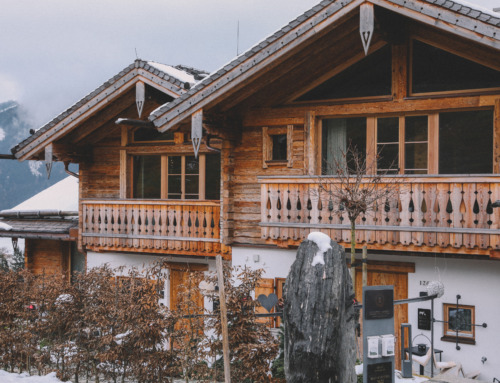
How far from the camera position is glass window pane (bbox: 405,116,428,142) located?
12.7 meters

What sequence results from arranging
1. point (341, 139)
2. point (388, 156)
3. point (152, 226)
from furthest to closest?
point (152, 226), point (341, 139), point (388, 156)

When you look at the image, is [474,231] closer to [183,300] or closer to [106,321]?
[183,300]

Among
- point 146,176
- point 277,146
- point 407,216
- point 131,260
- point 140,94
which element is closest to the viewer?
point 407,216

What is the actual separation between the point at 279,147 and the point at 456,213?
455 cm

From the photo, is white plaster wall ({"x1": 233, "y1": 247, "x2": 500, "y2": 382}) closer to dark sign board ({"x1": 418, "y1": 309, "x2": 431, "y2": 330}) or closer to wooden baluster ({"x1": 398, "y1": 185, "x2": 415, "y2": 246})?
dark sign board ({"x1": 418, "y1": 309, "x2": 431, "y2": 330})

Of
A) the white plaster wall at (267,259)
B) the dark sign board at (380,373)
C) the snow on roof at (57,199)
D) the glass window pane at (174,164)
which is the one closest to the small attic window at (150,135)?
the glass window pane at (174,164)

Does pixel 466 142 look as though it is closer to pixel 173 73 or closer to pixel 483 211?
pixel 483 211

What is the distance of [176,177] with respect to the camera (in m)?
16.4

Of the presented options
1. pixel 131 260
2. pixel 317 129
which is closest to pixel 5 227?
pixel 131 260

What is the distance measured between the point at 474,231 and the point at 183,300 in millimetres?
5368

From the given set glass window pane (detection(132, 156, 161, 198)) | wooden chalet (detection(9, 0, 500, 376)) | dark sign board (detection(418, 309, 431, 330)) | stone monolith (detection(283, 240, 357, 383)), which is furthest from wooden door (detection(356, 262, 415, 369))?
glass window pane (detection(132, 156, 161, 198))

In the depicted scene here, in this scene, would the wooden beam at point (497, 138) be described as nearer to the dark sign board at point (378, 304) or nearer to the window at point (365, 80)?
the window at point (365, 80)

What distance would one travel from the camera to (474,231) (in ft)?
36.0

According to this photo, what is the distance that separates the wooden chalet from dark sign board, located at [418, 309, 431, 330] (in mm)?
183
